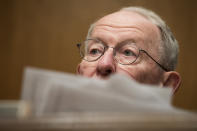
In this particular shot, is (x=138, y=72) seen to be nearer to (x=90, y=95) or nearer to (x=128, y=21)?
(x=128, y=21)

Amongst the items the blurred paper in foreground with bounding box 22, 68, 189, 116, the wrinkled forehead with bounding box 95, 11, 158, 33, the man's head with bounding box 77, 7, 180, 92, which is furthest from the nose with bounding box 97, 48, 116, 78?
the blurred paper in foreground with bounding box 22, 68, 189, 116

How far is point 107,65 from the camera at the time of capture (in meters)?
0.82

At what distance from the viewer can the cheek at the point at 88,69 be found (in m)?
0.92

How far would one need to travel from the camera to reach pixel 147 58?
97cm

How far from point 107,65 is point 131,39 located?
19 cm

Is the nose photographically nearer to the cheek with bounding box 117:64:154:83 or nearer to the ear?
the cheek with bounding box 117:64:154:83

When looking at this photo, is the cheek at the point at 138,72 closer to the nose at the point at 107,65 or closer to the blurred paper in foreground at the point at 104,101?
the nose at the point at 107,65

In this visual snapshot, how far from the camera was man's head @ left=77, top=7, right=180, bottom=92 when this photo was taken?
3.01 feet

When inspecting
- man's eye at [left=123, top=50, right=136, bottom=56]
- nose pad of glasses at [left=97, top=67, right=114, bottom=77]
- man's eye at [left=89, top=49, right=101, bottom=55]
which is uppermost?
man's eye at [left=89, top=49, right=101, bottom=55]

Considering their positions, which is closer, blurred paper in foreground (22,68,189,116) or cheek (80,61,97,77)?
blurred paper in foreground (22,68,189,116)

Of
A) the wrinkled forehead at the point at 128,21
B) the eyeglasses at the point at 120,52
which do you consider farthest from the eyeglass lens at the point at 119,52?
the wrinkled forehead at the point at 128,21

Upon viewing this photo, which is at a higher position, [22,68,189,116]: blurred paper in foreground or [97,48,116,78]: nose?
[97,48,116,78]: nose

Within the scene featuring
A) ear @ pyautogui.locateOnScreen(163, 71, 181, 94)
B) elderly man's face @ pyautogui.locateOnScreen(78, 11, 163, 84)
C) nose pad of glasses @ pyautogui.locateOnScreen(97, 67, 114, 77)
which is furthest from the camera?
ear @ pyautogui.locateOnScreen(163, 71, 181, 94)

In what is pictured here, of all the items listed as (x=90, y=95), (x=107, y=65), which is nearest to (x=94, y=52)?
(x=107, y=65)
